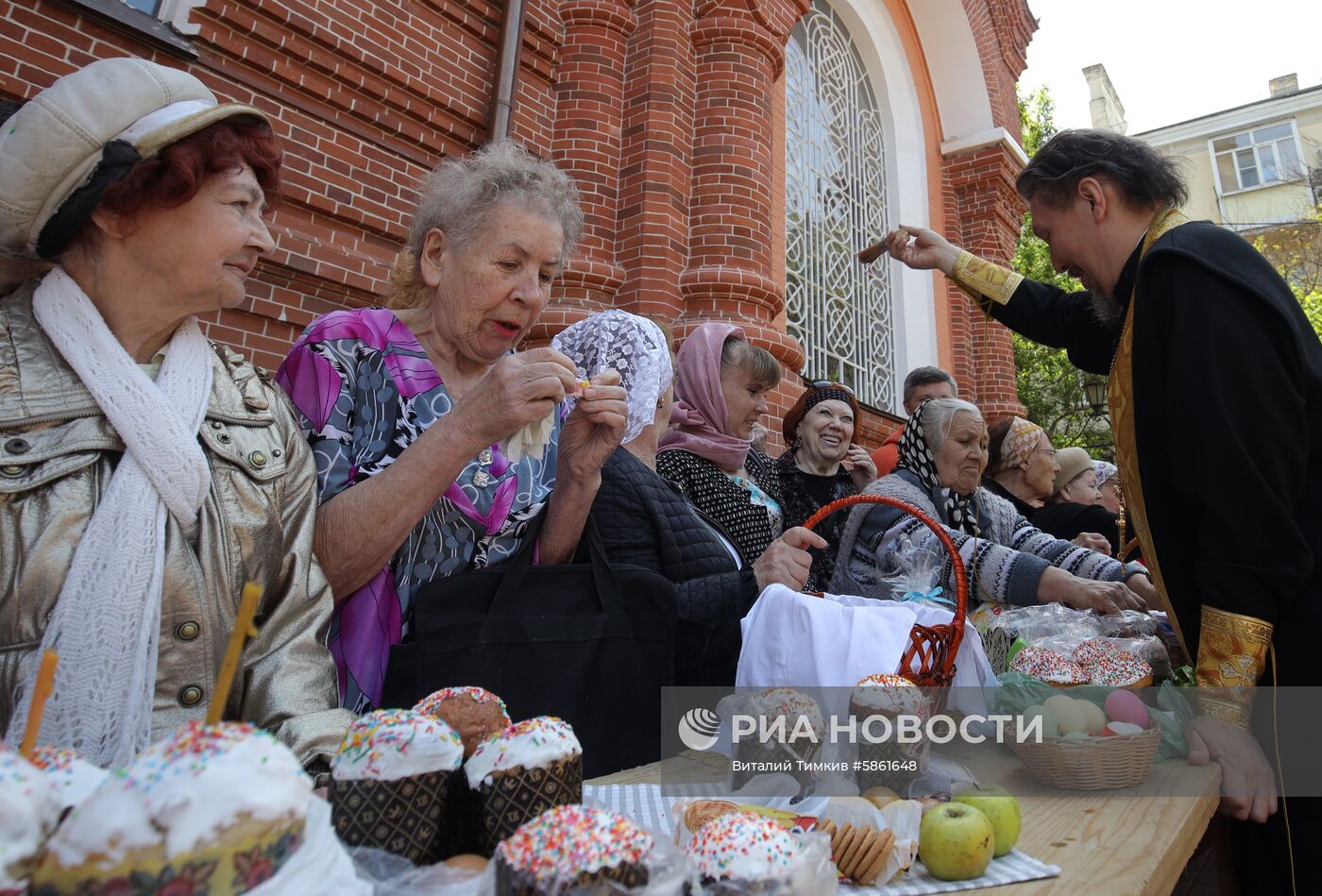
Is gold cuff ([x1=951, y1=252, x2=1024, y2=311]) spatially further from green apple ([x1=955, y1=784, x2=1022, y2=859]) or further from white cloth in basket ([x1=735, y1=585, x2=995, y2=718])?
green apple ([x1=955, y1=784, x2=1022, y2=859])

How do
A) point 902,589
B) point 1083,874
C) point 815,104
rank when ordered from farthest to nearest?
1. point 815,104
2. point 902,589
3. point 1083,874

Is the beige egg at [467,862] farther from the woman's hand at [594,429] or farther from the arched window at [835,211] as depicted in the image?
Answer: the arched window at [835,211]

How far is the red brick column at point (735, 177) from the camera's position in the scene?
17.1 feet

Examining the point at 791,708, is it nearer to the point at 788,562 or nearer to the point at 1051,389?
the point at 788,562

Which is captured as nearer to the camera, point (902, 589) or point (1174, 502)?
point (1174, 502)

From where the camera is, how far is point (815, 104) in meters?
8.55

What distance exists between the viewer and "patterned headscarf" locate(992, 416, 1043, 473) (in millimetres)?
4379

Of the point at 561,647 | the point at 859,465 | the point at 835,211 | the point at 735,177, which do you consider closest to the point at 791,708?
the point at 561,647

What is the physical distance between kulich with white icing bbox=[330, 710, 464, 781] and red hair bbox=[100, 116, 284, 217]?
1013 millimetres

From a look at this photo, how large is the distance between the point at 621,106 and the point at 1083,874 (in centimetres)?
531

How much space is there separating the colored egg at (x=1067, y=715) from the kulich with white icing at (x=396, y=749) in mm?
1311

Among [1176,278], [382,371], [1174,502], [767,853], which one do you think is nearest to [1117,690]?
[1174,502]

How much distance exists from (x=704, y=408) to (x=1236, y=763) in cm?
216

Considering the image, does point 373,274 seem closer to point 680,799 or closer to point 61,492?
point 61,492
